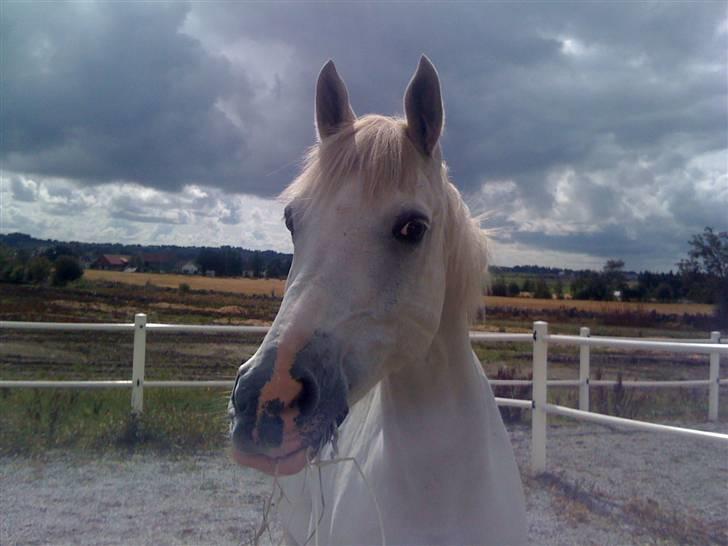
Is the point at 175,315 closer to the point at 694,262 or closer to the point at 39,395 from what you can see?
the point at 39,395

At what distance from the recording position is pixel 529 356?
31.6ft

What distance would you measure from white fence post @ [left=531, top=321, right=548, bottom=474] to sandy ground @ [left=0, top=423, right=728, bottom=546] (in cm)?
18

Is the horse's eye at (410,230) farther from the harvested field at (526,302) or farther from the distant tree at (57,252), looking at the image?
the distant tree at (57,252)

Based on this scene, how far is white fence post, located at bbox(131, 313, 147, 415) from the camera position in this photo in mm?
6848

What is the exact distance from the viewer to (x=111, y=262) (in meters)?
9.91

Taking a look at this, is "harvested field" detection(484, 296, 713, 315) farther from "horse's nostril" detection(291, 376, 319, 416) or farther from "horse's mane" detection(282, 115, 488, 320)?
"horse's nostril" detection(291, 376, 319, 416)

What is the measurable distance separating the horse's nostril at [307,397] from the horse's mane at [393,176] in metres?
0.65

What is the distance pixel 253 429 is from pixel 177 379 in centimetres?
657

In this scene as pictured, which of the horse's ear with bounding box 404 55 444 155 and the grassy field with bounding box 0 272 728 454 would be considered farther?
the grassy field with bounding box 0 272 728 454

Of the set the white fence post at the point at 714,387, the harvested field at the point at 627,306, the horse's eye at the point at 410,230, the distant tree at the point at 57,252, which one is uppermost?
the distant tree at the point at 57,252

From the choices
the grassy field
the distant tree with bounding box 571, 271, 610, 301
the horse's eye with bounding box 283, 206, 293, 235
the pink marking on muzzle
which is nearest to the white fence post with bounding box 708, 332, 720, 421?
the grassy field

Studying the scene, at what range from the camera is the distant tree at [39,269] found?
10.7 m

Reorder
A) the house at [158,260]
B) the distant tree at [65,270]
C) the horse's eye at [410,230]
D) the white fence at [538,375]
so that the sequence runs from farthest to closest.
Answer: the distant tree at [65,270] → the house at [158,260] → the white fence at [538,375] → the horse's eye at [410,230]

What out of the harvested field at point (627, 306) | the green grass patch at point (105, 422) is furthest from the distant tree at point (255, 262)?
the harvested field at point (627, 306)
